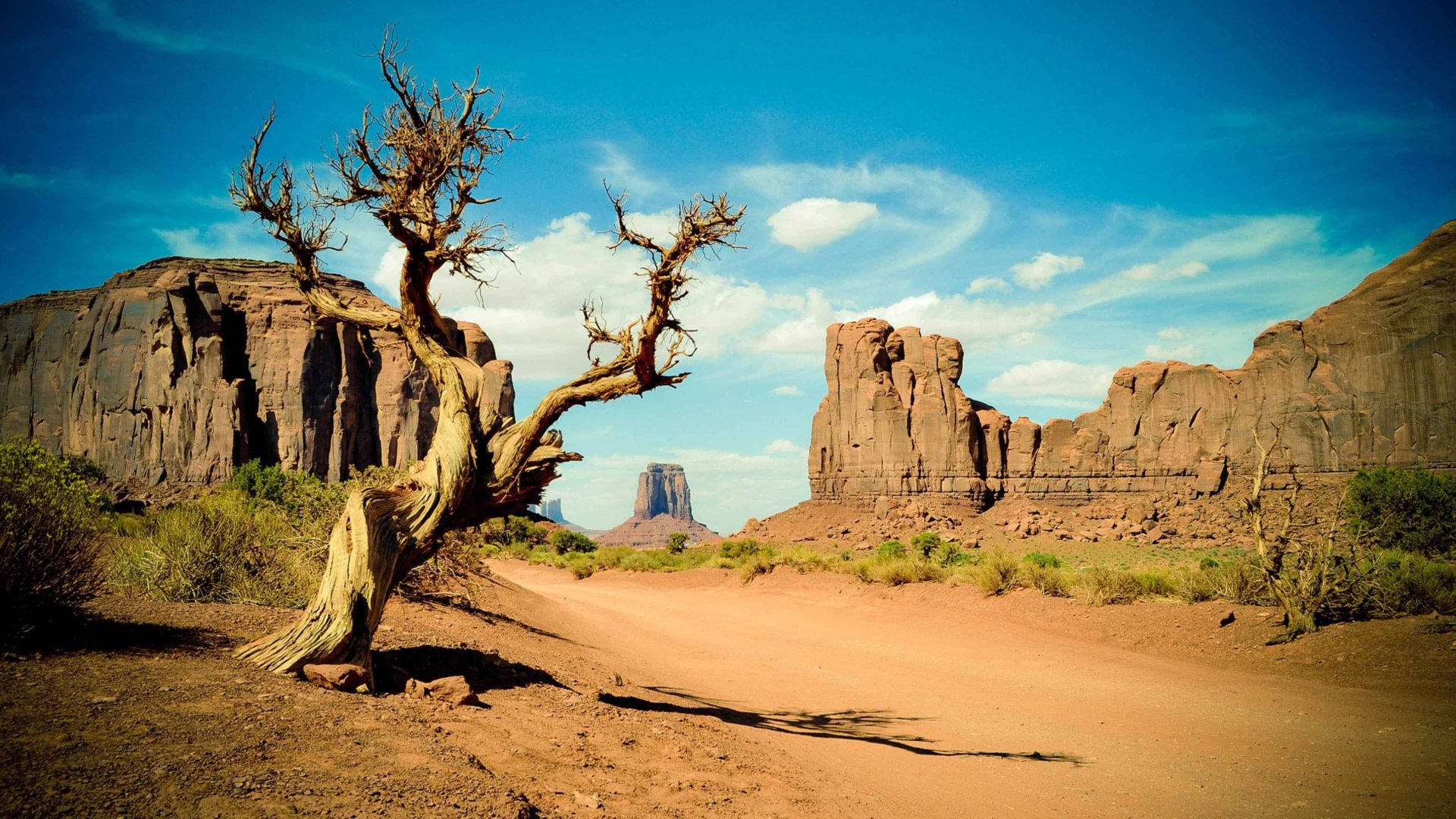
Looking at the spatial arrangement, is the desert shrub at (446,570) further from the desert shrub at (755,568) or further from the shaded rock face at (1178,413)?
the shaded rock face at (1178,413)

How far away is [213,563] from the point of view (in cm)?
968

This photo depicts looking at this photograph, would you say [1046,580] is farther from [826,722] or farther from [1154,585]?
[826,722]

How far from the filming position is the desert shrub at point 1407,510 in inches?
948

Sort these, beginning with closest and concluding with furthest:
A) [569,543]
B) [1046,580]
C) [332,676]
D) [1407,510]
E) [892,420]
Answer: [332,676]
[1046,580]
[1407,510]
[569,543]
[892,420]

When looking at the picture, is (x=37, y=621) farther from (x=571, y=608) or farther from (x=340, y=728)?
(x=571, y=608)

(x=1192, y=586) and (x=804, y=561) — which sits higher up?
(x=1192, y=586)

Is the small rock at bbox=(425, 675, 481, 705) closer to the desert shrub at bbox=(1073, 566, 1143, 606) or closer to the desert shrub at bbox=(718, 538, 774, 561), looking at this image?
the desert shrub at bbox=(1073, 566, 1143, 606)

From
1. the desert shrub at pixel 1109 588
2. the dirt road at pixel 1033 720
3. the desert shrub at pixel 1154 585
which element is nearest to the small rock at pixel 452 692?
the dirt road at pixel 1033 720

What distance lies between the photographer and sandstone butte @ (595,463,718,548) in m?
167

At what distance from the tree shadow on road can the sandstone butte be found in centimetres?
15256

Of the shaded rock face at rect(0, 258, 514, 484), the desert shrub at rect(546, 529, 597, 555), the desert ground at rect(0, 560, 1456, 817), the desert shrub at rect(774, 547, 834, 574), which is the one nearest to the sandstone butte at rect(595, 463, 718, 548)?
the shaded rock face at rect(0, 258, 514, 484)

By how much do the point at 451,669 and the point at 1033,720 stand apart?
23.5 ft

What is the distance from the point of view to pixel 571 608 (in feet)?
63.6

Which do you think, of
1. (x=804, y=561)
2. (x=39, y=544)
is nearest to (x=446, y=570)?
(x=39, y=544)
